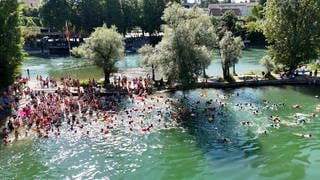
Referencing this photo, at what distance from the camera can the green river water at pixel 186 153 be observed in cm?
3622

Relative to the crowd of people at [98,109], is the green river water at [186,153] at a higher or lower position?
lower

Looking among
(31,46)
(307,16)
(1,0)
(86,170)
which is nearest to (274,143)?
(86,170)

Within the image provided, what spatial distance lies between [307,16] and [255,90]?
15.2 meters

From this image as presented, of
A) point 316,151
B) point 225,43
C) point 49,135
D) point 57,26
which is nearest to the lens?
point 316,151

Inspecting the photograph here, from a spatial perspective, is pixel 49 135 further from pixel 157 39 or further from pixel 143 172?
pixel 157 39

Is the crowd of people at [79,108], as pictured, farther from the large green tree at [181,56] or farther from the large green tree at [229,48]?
the large green tree at [229,48]

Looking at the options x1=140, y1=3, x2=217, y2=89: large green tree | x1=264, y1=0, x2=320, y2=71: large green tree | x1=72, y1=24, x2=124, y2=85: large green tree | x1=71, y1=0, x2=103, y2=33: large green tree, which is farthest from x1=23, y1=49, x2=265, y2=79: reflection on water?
x1=140, y1=3, x2=217, y2=89: large green tree

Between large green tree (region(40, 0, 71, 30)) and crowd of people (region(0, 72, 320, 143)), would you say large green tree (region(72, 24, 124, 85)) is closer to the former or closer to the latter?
crowd of people (region(0, 72, 320, 143))

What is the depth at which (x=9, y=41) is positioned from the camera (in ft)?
199

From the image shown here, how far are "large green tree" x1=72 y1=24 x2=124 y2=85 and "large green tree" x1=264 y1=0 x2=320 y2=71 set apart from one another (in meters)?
25.1

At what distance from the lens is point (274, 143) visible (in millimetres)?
42031

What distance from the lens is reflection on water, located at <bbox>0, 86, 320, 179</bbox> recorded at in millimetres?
36250

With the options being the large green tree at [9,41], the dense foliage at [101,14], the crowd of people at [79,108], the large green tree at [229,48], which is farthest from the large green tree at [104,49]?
the dense foliage at [101,14]

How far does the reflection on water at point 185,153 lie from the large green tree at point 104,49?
21.0 meters
